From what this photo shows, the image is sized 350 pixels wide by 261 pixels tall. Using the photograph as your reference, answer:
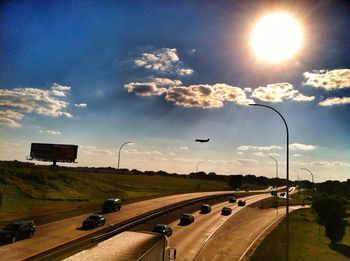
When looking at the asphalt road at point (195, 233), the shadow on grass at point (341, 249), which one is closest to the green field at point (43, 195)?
the asphalt road at point (195, 233)

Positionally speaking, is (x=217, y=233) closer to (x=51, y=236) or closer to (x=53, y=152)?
(x=51, y=236)

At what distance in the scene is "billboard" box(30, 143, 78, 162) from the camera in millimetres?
98875

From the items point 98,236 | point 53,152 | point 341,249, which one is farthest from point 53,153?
point 341,249

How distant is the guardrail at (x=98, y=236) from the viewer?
30.4 meters

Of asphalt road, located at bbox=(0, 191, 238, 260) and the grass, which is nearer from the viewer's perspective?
asphalt road, located at bbox=(0, 191, 238, 260)

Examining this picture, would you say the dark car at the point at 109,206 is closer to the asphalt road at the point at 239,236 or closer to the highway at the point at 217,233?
the highway at the point at 217,233

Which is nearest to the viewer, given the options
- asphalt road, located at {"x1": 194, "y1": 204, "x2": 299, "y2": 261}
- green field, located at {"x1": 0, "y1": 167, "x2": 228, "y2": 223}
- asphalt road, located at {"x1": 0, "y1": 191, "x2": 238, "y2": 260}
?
asphalt road, located at {"x1": 0, "y1": 191, "x2": 238, "y2": 260}

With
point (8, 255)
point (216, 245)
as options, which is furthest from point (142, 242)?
point (216, 245)

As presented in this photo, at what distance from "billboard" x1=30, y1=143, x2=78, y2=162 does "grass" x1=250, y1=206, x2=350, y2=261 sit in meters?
62.0

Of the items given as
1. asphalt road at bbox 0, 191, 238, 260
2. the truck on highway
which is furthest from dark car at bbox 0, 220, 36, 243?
the truck on highway

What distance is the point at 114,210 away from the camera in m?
59.8

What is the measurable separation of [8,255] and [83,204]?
1332 inches

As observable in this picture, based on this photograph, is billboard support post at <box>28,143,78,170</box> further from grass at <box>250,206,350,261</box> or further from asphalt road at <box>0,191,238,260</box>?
grass at <box>250,206,350,261</box>

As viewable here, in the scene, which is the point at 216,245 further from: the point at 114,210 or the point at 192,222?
the point at 114,210
